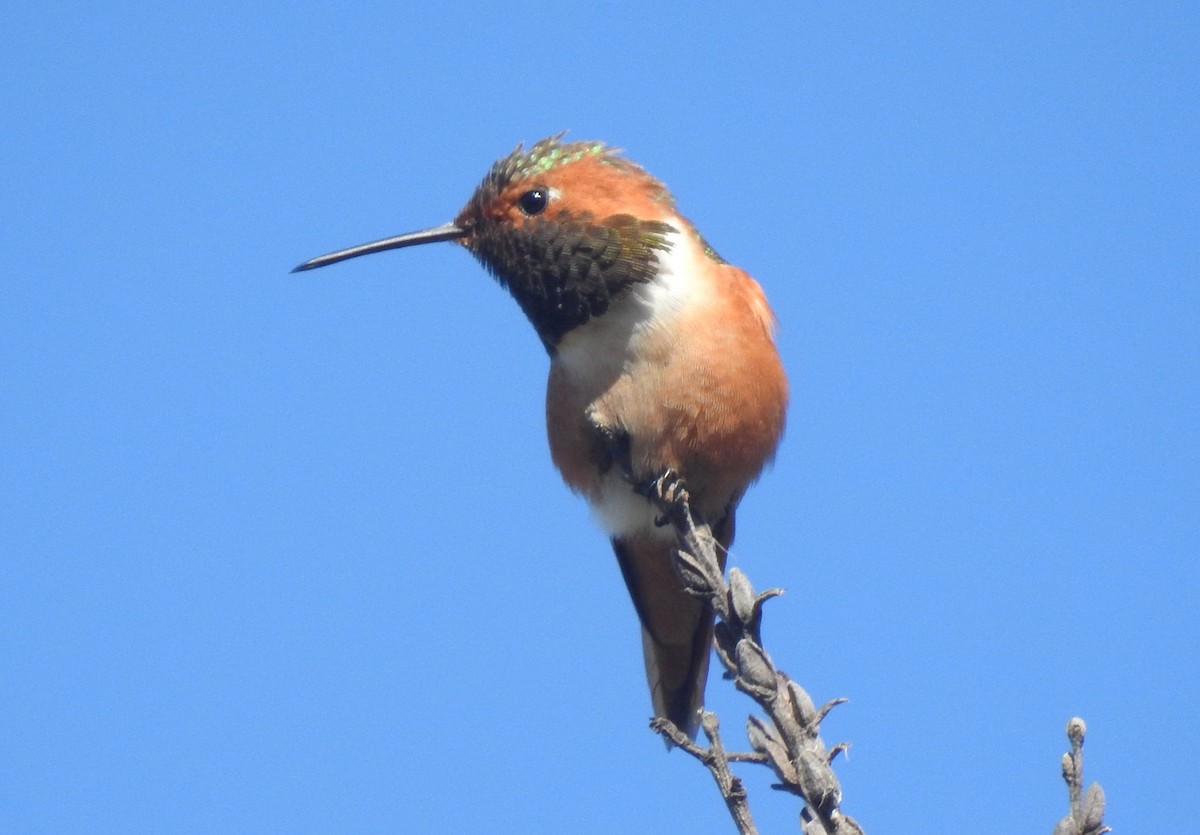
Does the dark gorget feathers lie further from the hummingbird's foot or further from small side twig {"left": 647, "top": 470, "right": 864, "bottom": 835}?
small side twig {"left": 647, "top": 470, "right": 864, "bottom": 835}

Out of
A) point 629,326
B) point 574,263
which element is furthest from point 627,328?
point 574,263

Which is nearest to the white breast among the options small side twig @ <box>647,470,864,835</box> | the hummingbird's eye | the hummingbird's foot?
the hummingbird's foot

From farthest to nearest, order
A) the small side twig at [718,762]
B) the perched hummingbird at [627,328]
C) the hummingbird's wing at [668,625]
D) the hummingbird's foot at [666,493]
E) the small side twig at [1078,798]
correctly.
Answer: the hummingbird's wing at [668,625] < the perched hummingbird at [627,328] < the hummingbird's foot at [666,493] < the small side twig at [718,762] < the small side twig at [1078,798]

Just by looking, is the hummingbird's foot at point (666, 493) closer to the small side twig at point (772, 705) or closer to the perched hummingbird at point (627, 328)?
the perched hummingbird at point (627, 328)

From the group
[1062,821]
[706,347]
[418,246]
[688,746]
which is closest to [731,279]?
[706,347]

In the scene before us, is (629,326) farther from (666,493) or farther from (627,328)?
(666,493)

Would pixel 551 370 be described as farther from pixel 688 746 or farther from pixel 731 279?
pixel 688 746

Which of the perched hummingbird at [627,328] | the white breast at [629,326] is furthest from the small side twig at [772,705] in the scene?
Answer: the white breast at [629,326]
